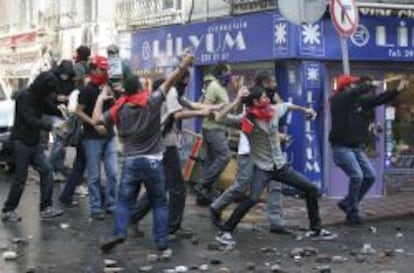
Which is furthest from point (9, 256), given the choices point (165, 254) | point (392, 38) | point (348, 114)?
point (392, 38)

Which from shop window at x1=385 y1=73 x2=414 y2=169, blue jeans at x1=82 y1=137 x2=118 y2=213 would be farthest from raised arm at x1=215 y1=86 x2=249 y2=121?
shop window at x1=385 y1=73 x2=414 y2=169

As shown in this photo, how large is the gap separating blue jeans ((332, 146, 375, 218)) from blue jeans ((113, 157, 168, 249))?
298 cm

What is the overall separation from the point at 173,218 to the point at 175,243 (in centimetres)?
31

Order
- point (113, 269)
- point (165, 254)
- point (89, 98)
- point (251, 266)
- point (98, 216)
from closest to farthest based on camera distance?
point (113, 269), point (251, 266), point (165, 254), point (89, 98), point (98, 216)

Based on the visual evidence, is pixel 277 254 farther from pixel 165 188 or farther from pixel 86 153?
pixel 86 153

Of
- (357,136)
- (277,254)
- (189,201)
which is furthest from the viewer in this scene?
(189,201)

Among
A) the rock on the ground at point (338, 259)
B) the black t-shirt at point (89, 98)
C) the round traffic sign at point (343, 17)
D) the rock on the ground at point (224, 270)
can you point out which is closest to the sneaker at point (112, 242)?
the rock on the ground at point (224, 270)

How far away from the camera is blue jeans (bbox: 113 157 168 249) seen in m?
8.90

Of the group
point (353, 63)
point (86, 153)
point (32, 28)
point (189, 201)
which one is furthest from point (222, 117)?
point (32, 28)

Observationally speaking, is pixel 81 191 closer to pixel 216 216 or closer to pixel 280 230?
pixel 216 216

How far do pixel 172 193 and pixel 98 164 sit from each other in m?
1.62

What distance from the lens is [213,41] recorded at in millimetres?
15422

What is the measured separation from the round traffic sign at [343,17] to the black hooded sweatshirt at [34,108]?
342 cm

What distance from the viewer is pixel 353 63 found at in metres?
14.2
